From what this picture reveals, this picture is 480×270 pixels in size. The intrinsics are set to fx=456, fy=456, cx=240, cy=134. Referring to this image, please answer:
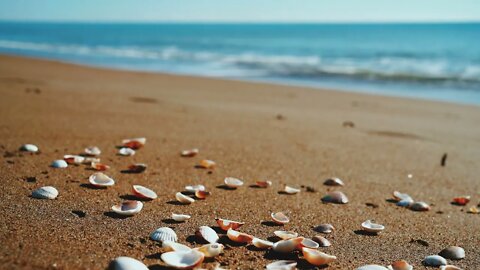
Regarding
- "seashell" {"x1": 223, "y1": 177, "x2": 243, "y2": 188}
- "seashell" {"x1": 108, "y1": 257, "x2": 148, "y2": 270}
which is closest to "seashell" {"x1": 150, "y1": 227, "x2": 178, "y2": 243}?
"seashell" {"x1": 108, "y1": 257, "x2": 148, "y2": 270}

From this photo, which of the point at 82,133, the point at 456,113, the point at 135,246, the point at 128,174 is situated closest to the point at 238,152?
the point at 128,174

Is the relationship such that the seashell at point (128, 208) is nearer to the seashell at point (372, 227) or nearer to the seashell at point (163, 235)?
the seashell at point (163, 235)

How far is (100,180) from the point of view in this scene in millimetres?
2520

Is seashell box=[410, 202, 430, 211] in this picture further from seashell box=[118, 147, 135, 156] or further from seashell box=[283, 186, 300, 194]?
seashell box=[118, 147, 135, 156]

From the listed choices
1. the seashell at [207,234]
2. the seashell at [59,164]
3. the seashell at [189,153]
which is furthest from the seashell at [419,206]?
the seashell at [59,164]

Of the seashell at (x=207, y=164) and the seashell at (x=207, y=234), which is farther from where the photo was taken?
the seashell at (x=207, y=164)

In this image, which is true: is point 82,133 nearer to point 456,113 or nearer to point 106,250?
point 106,250

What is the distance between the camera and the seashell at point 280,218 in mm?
2178

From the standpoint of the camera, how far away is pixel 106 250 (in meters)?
1.72

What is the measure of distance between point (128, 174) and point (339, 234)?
136cm

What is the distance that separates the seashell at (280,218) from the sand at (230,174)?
33mm

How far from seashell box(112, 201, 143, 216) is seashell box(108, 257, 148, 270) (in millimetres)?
555

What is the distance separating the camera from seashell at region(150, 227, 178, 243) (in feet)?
6.01

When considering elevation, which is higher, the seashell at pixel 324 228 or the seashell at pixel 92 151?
the seashell at pixel 324 228
